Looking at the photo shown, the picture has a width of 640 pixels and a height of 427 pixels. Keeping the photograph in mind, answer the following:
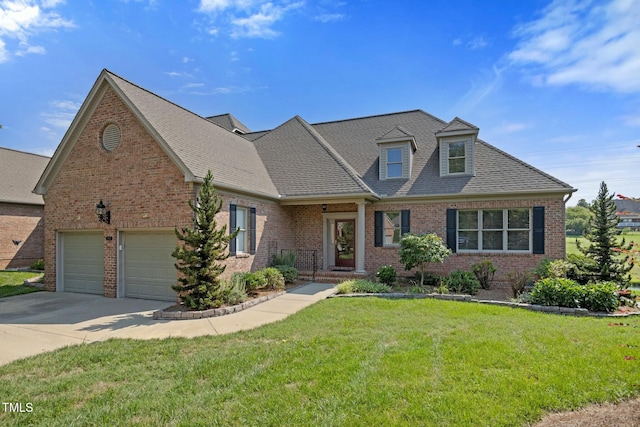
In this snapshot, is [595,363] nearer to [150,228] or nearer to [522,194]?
[522,194]

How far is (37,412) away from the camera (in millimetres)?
3617

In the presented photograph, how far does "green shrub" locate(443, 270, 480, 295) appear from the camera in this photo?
10203 mm

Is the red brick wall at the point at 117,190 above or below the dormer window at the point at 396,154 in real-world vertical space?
below

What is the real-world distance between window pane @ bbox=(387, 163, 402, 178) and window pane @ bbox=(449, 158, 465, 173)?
1.97 m

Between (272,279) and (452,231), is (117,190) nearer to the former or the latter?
(272,279)

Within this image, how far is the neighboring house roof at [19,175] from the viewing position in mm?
16956

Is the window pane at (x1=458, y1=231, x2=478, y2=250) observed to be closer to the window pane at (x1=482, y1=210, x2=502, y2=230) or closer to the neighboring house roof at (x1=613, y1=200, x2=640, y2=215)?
the window pane at (x1=482, y1=210, x2=502, y2=230)

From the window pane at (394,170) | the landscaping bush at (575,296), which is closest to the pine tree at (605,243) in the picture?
the landscaping bush at (575,296)

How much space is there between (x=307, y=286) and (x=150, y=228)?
17.6ft

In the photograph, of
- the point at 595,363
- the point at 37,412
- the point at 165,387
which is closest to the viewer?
the point at 37,412

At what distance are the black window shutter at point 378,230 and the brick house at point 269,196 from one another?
56 millimetres

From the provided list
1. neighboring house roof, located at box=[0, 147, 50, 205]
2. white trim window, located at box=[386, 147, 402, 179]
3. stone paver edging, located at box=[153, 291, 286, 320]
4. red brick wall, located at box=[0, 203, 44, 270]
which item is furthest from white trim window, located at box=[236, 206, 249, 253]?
red brick wall, located at box=[0, 203, 44, 270]

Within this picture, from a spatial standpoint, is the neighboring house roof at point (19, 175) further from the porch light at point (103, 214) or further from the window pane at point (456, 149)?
the window pane at point (456, 149)

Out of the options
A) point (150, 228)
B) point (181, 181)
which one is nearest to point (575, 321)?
point (181, 181)
